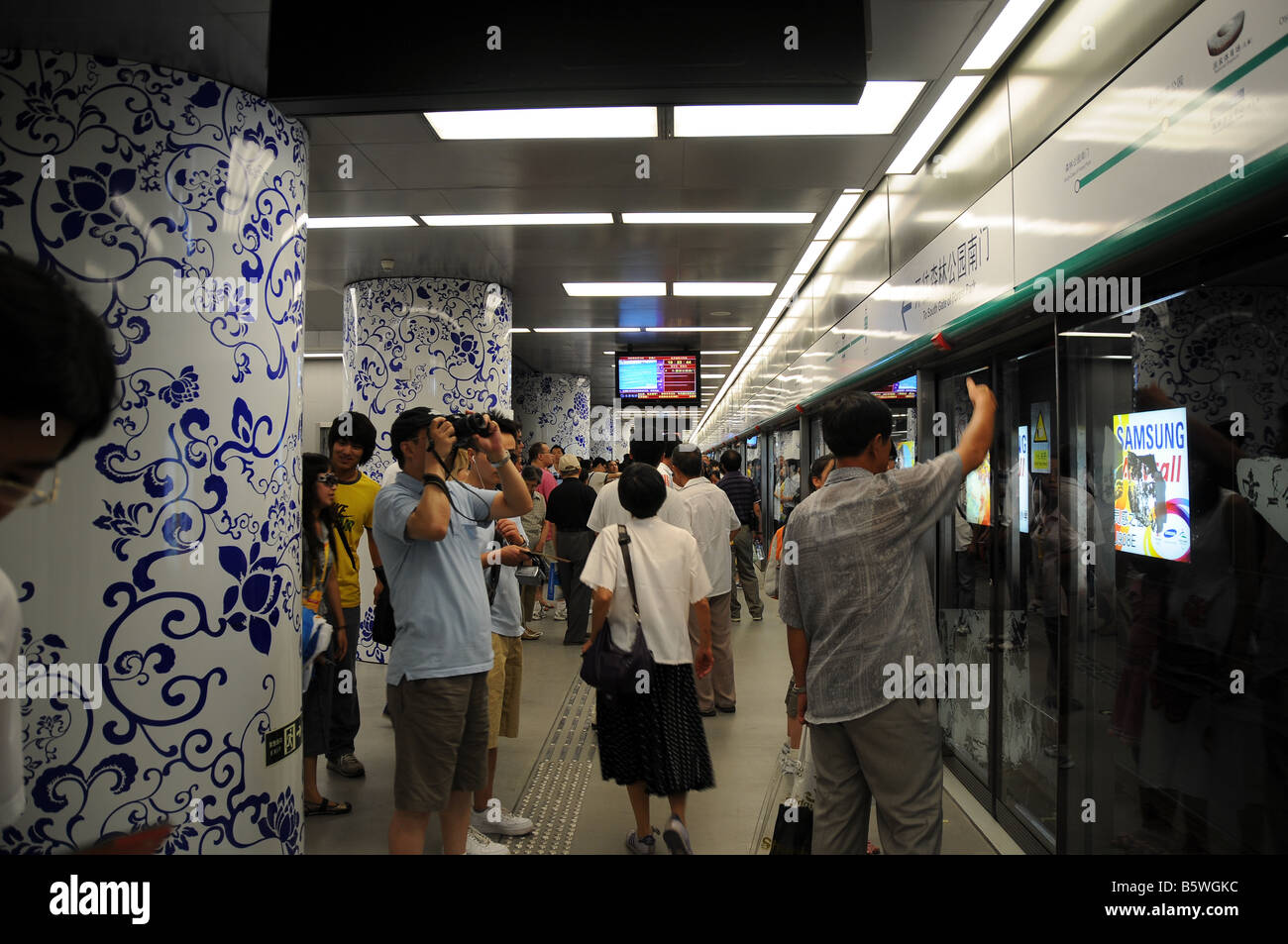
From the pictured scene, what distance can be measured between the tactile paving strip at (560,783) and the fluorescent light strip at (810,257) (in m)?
3.94

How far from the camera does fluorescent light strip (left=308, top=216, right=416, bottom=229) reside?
521 centimetres

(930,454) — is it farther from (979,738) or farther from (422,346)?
(422,346)

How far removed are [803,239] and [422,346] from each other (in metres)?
3.31

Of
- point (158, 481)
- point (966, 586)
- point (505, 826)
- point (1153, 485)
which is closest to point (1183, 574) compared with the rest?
point (1153, 485)

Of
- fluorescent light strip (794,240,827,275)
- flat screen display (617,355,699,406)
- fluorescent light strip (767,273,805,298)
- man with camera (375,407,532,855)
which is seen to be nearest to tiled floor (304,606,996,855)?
man with camera (375,407,532,855)

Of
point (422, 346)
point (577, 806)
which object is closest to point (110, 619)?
point (577, 806)

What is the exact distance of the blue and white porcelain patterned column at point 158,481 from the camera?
264 centimetres

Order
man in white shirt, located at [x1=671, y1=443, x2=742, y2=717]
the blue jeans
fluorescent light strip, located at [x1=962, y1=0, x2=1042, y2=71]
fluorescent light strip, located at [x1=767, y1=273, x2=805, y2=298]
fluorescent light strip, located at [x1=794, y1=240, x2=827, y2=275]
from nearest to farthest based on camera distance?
fluorescent light strip, located at [x1=962, y1=0, x2=1042, y2=71]
the blue jeans
man in white shirt, located at [x1=671, y1=443, x2=742, y2=717]
fluorescent light strip, located at [x1=794, y1=240, x2=827, y2=275]
fluorescent light strip, located at [x1=767, y1=273, x2=805, y2=298]

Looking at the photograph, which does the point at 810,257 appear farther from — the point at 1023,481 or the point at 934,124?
the point at 1023,481

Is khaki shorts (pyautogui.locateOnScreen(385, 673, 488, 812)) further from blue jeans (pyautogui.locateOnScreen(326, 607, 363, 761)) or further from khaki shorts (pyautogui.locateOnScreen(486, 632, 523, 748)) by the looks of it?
blue jeans (pyautogui.locateOnScreen(326, 607, 363, 761))

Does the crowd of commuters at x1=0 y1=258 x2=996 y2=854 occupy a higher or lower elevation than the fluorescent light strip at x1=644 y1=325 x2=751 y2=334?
lower

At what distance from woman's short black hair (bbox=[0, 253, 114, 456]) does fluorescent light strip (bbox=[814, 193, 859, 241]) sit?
16.0 feet

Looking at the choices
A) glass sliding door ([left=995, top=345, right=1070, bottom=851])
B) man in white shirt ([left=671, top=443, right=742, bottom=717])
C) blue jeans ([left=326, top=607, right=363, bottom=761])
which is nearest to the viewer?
Answer: glass sliding door ([left=995, top=345, right=1070, bottom=851])

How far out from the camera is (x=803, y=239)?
573 cm
